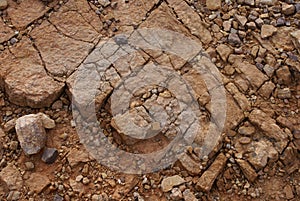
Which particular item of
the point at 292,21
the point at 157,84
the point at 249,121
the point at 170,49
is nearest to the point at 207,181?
the point at 249,121

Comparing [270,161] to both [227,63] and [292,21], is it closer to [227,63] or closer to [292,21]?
[227,63]

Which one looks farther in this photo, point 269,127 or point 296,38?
point 296,38

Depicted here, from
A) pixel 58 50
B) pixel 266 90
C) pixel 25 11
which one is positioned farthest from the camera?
pixel 25 11

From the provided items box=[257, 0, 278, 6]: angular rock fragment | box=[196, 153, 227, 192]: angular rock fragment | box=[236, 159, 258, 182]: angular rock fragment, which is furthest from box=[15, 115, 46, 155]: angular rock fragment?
box=[257, 0, 278, 6]: angular rock fragment

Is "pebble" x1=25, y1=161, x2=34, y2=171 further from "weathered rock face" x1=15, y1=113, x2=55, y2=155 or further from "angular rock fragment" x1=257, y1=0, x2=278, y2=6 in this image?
"angular rock fragment" x1=257, y1=0, x2=278, y2=6

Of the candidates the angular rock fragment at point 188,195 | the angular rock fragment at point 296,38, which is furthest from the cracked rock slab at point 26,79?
the angular rock fragment at point 296,38

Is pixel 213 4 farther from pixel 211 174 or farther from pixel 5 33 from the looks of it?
pixel 5 33

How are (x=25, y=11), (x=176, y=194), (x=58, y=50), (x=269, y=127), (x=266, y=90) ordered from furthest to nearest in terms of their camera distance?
(x=25, y=11) → (x=58, y=50) → (x=266, y=90) → (x=269, y=127) → (x=176, y=194)

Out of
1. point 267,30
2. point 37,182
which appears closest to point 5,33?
point 37,182

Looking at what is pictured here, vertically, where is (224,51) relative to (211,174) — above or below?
above
